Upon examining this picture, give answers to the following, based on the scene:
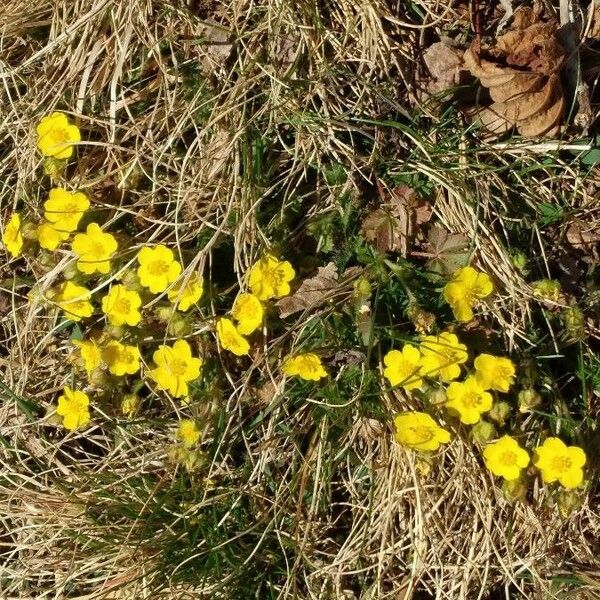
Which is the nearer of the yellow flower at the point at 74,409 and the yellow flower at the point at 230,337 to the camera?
the yellow flower at the point at 230,337

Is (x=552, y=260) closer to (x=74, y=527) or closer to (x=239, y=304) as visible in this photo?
(x=239, y=304)

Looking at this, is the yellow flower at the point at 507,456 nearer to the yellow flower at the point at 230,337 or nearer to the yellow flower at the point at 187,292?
the yellow flower at the point at 230,337

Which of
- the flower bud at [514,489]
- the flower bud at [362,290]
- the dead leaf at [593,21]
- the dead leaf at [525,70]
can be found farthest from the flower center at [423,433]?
the dead leaf at [593,21]

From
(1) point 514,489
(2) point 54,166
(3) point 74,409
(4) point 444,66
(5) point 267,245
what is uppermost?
(4) point 444,66

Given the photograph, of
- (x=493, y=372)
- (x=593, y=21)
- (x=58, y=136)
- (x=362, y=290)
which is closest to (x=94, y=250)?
(x=58, y=136)

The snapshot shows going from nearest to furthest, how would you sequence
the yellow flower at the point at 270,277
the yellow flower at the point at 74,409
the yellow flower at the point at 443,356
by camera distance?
the yellow flower at the point at 443,356 < the yellow flower at the point at 270,277 < the yellow flower at the point at 74,409

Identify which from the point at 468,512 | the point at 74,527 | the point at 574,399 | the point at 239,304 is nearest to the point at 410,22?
the point at 239,304

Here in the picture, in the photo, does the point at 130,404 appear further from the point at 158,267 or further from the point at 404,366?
the point at 404,366
